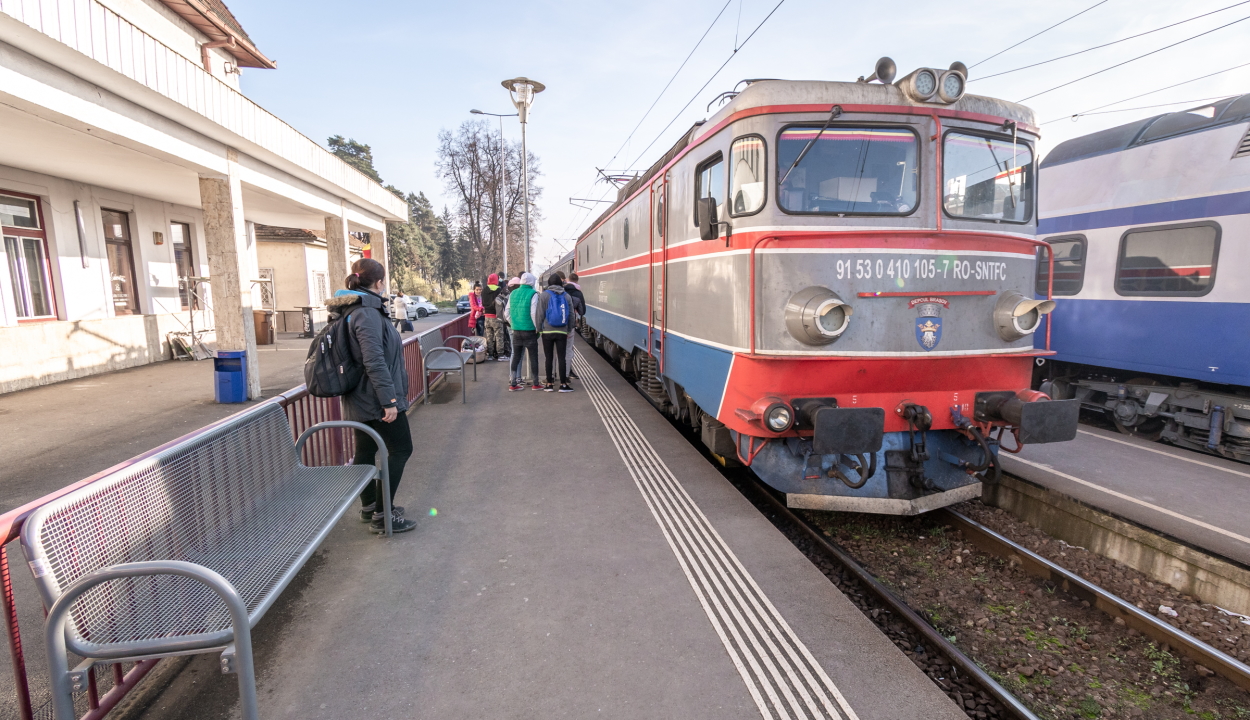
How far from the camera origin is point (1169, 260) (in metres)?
6.60

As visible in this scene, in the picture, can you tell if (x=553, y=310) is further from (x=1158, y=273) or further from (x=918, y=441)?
(x=1158, y=273)

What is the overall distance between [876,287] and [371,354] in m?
3.42

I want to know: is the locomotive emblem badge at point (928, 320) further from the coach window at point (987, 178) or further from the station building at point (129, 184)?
the station building at point (129, 184)

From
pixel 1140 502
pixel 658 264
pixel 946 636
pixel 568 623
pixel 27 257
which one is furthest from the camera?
pixel 27 257

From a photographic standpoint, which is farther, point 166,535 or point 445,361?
point 445,361

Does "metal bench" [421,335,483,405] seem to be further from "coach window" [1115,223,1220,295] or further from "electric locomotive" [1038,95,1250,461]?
"coach window" [1115,223,1220,295]

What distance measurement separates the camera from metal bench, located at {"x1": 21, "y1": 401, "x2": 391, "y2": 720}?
1985 millimetres

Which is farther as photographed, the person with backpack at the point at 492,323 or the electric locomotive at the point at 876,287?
the person with backpack at the point at 492,323

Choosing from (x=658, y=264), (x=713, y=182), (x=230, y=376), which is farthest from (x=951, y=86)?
(x=230, y=376)

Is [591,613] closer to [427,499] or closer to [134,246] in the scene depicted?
[427,499]

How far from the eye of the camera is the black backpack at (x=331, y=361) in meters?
3.90

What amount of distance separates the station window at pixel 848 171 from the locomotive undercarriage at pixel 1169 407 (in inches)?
116

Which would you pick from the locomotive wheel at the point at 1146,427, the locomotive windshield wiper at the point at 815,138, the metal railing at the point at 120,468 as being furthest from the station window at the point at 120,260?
the locomotive wheel at the point at 1146,427

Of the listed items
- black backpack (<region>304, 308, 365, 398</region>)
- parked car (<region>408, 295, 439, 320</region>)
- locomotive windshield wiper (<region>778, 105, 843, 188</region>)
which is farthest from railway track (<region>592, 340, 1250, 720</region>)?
parked car (<region>408, 295, 439, 320</region>)
